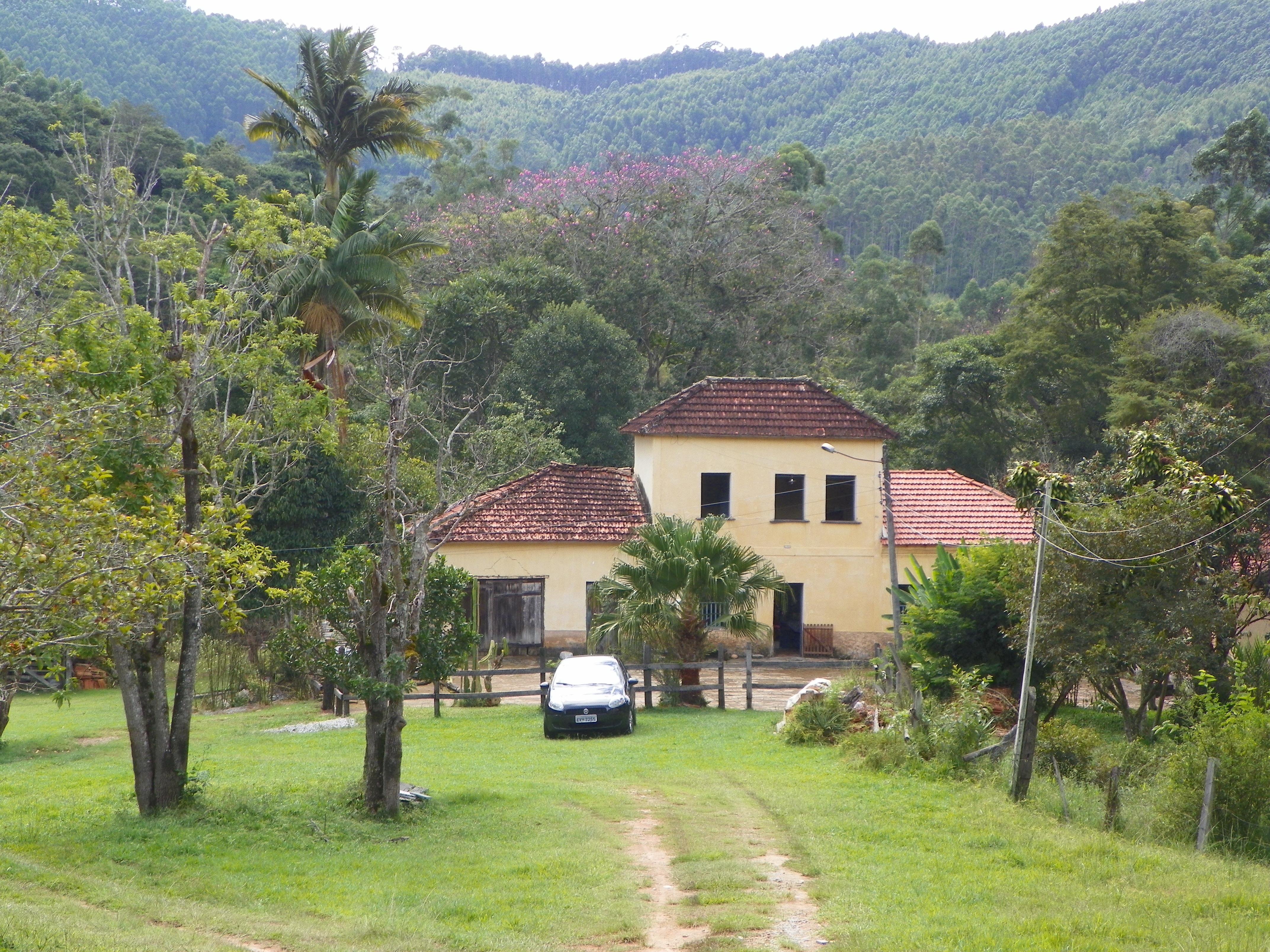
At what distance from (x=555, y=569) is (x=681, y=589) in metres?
7.34

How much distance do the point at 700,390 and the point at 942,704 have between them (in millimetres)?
14399

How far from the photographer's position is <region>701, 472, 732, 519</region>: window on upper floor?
99.5 feet

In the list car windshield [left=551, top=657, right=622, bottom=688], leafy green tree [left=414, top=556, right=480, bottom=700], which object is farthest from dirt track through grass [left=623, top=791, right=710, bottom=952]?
car windshield [left=551, top=657, right=622, bottom=688]

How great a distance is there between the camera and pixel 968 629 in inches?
786

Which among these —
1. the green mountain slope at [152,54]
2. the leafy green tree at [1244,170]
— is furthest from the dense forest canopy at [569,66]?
the leafy green tree at [1244,170]

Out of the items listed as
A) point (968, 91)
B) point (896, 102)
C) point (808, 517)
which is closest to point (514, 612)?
point (808, 517)

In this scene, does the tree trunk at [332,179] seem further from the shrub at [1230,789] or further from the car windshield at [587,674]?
the shrub at [1230,789]

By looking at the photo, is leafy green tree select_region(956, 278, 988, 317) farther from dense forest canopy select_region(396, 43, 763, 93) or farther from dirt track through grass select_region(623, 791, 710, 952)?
dense forest canopy select_region(396, 43, 763, 93)

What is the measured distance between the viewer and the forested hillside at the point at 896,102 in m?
96.7

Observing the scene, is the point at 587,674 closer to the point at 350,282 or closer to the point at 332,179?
the point at 350,282

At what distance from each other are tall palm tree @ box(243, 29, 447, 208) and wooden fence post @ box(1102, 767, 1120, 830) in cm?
2220

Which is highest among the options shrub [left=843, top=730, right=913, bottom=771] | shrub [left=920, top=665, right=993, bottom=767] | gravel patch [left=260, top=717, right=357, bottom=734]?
shrub [left=920, top=665, right=993, bottom=767]

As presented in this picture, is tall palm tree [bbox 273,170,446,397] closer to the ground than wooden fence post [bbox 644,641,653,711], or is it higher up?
higher up

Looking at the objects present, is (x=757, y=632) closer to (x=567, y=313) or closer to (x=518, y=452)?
(x=518, y=452)
